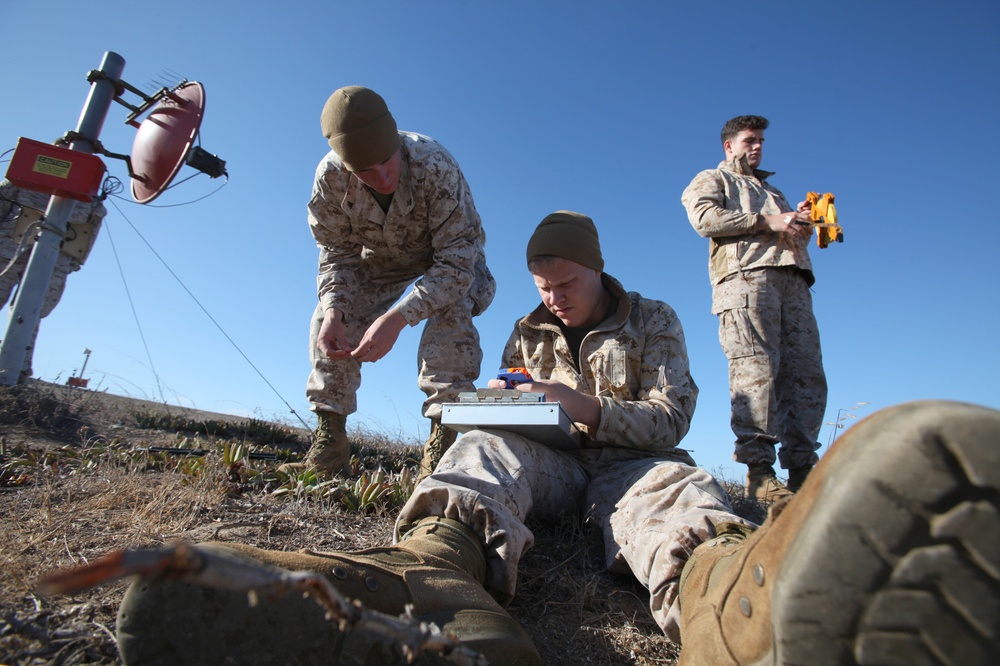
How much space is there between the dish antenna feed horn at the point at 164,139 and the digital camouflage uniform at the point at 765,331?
13.9 ft

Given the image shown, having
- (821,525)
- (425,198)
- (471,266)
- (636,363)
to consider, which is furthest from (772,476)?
(821,525)

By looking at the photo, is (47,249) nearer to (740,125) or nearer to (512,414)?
(512,414)

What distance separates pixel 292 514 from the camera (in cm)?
237

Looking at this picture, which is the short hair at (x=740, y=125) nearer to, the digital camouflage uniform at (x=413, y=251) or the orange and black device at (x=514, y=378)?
the digital camouflage uniform at (x=413, y=251)

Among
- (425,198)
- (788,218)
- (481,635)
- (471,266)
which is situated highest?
(788,218)

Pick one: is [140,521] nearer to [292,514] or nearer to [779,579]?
[292,514]

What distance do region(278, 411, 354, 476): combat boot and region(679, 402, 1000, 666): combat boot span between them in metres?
2.88

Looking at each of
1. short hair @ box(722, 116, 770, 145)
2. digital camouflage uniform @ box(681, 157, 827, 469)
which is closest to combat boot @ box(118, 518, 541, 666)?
digital camouflage uniform @ box(681, 157, 827, 469)

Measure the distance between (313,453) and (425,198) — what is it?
152 centimetres

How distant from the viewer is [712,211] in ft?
13.6

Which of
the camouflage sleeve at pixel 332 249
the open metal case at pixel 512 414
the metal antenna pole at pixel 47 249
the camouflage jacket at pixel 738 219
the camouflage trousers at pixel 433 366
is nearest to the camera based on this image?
the open metal case at pixel 512 414

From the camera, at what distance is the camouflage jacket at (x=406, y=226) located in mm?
3553

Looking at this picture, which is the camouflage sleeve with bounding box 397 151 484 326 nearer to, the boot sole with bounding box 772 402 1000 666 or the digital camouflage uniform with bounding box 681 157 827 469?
the digital camouflage uniform with bounding box 681 157 827 469

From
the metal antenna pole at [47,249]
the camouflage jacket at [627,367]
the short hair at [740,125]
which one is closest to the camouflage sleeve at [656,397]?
the camouflage jacket at [627,367]
